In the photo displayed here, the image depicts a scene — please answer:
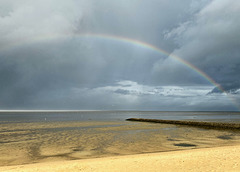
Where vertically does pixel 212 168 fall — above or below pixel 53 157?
above

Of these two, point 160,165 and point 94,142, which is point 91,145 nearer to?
point 94,142

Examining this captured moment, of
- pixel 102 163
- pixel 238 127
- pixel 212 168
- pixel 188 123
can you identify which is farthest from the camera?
pixel 188 123

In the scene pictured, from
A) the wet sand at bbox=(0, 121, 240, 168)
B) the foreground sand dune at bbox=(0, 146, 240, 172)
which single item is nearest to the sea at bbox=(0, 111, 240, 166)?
the wet sand at bbox=(0, 121, 240, 168)

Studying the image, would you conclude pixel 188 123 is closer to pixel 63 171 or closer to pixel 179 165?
pixel 179 165

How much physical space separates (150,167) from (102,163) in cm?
315

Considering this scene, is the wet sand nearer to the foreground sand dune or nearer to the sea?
the sea

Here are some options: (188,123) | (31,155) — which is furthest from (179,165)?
(188,123)

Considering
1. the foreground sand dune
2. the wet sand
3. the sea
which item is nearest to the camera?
the foreground sand dune

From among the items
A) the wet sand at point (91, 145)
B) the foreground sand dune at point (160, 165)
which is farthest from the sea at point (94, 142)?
the foreground sand dune at point (160, 165)

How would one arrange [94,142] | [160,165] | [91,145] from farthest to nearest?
[94,142], [91,145], [160,165]

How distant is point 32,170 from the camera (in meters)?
10.6

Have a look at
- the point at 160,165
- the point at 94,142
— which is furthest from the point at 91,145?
the point at 160,165

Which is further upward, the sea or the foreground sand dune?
the foreground sand dune

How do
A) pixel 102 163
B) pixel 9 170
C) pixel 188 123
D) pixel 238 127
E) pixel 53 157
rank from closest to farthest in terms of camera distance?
1. pixel 9 170
2. pixel 102 163
3. pixel 53 157
4. pixel 238 127
5. pixel 188 123
